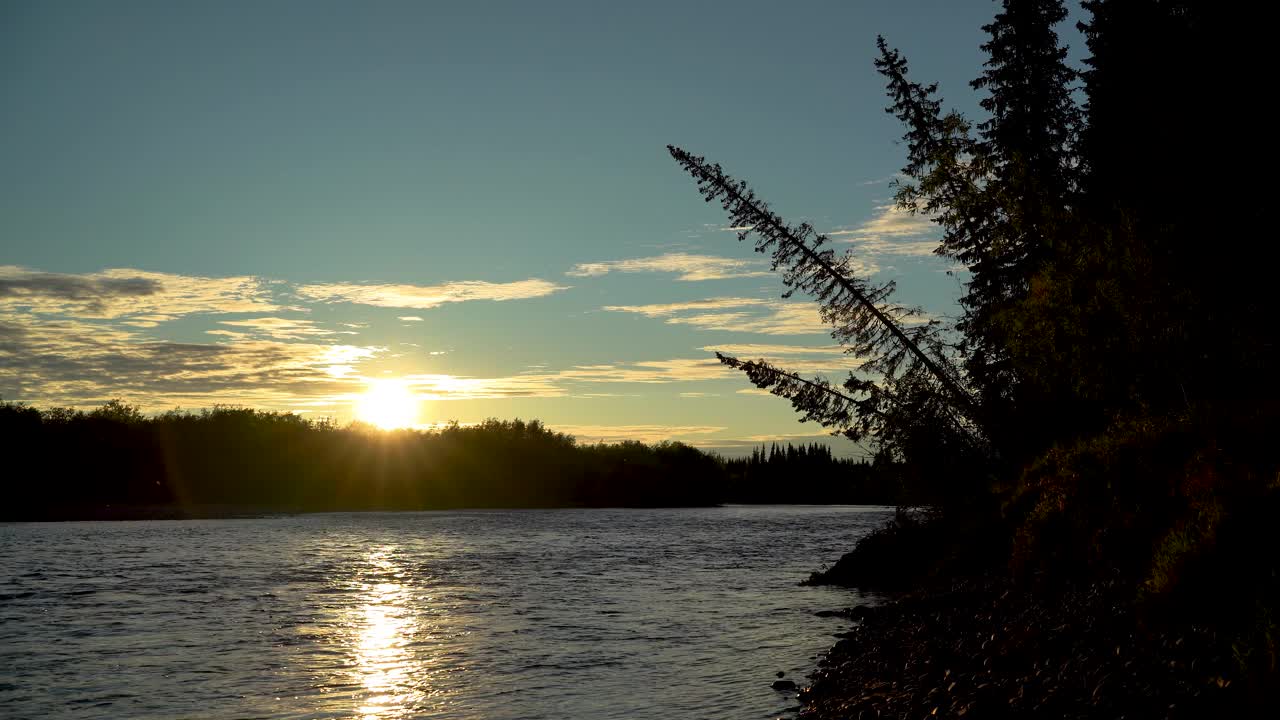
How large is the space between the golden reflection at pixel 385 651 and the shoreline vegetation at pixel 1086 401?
726 cm

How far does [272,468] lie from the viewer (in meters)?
157

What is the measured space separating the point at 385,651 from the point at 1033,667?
590 inches

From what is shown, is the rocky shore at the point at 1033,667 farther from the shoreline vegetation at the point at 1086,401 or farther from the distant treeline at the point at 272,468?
the distant treeline at the point at 272,468

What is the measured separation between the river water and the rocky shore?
5.28 feet

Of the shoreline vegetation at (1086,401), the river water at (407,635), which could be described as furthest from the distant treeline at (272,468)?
the shoreline vegetation at (1086,401)

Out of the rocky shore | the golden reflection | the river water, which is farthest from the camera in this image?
the river water

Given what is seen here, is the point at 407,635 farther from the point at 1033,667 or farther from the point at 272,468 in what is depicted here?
the point at 272,468

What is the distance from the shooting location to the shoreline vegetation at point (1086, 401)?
13227mm

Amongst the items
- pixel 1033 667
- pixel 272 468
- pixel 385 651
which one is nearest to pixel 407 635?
pixel 385 651

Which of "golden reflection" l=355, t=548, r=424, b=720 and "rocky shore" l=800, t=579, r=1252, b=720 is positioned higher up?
"rocky shore" l=800, t=579, r=1252, b=720

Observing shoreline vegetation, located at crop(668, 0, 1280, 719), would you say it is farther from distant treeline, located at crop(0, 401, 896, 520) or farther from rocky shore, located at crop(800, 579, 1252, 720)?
distant treeline, located at crop(0, 401, 896, 520)

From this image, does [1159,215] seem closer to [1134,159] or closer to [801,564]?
[1134,159]

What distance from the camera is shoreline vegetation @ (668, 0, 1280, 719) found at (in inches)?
521

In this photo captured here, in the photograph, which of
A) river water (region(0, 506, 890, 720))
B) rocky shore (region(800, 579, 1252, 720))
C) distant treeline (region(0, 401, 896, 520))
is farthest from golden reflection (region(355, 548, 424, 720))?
distant treeline (region(0, 401, 896, 520))
